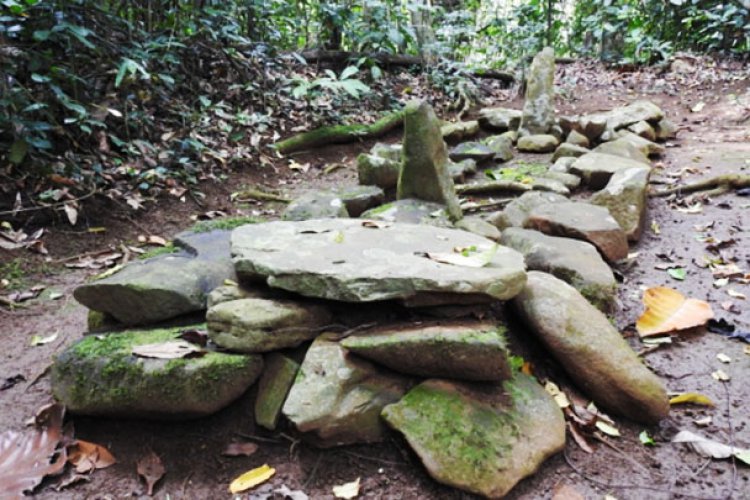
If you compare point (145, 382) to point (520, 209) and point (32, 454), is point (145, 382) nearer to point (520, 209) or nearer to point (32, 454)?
point (32, 454)

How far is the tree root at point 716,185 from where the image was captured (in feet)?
16.1

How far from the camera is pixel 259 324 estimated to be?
226 centimetres

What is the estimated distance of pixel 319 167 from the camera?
6.65m

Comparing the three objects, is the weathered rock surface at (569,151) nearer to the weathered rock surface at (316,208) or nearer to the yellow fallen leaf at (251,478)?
the weathered rock surface at (316,208)

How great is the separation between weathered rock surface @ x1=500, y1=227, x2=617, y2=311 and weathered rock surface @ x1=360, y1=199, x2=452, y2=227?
562 mm

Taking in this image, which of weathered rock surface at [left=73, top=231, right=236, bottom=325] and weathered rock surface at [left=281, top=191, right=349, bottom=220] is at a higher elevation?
weathered rock surface at [left=73, top=231, right=236, bottom=325]

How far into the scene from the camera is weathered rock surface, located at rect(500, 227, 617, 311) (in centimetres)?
315

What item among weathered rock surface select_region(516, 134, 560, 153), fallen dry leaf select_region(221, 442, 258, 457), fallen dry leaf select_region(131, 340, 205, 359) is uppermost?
fallen dry leaf select_region(131, 340, 205, 359)

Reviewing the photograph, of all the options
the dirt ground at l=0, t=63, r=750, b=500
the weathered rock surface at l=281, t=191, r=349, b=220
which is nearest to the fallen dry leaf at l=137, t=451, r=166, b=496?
the dirt ground at l=0, t=63, r=750, b=500

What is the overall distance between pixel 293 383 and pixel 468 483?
0.84 m

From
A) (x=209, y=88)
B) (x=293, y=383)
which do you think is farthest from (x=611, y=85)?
(x=293, y=383)

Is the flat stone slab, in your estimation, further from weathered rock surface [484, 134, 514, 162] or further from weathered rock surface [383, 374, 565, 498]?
weathered rock surface [484, 134, 514, 162]

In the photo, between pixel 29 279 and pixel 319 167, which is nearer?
pixel 29 279

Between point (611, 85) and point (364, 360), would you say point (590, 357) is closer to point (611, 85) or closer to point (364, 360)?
point (364, 360)
